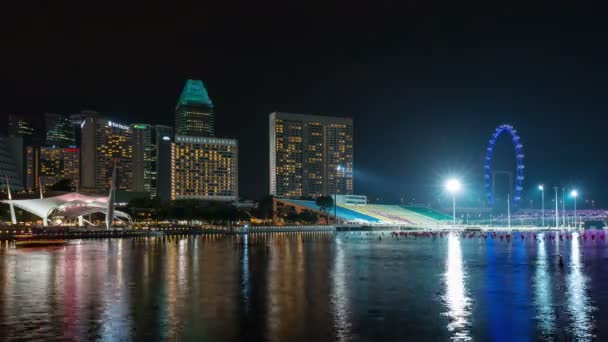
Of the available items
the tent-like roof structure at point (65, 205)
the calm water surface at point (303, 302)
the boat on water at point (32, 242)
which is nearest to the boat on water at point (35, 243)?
the boat on water at point (32, 242)

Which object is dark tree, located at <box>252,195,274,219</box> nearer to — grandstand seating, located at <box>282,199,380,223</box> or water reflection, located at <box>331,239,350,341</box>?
grandstand seating, located at <box>282,199,380,223</box>

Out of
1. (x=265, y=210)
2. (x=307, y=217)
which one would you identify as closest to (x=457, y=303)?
(x=307, y=217)

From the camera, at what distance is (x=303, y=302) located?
24.0 m

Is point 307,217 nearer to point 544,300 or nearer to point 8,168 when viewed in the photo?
point 8,168

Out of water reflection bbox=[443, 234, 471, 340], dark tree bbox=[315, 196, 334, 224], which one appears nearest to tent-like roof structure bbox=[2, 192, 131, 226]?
dark tree bbox=[315, 196, 334, 224]

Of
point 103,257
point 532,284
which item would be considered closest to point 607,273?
point 532,284

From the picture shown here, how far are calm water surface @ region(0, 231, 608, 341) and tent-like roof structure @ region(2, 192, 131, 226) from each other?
237 ft

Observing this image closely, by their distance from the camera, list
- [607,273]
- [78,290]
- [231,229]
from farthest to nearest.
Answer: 1. [231,229]
2. [607,273]
3. [78,290]

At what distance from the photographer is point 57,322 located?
1975 centimetres

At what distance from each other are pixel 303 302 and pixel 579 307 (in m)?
9.87

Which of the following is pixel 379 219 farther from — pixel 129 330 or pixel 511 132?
pixel 129 330

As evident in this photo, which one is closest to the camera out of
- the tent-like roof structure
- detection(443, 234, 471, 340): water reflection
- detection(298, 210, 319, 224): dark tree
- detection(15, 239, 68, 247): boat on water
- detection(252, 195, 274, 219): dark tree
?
detection(443, 234, 471, 340): water reflection

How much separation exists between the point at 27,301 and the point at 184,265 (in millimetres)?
16817

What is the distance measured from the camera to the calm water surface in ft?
60.2
